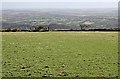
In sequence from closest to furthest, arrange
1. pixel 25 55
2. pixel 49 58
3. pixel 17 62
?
1. pixel 17 62
2. pixel 49 58
3. pixel 25 55

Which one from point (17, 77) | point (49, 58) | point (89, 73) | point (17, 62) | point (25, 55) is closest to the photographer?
point (17, 77)

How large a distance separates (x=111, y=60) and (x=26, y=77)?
8.14 metres

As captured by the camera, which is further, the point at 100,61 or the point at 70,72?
the point at 100,61

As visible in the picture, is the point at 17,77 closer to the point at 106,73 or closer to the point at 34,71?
the point at 34,71

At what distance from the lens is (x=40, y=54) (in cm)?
2430

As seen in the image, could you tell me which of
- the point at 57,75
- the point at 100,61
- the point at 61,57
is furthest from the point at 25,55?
the point at 57,75

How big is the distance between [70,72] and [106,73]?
220 cm

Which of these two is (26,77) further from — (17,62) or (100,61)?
(100,61)

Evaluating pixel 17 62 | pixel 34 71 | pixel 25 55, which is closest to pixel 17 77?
pixel 34 71

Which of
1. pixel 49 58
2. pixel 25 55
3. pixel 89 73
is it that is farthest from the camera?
pixel 25 55

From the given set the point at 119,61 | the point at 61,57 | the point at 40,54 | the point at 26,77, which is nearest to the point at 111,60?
the point at 119,61

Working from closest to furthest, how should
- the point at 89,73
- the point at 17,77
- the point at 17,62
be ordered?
the point at 17,77
the point at 89,73
the point at 17,62

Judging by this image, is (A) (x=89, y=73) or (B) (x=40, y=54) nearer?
(A) (x=89, y=73)

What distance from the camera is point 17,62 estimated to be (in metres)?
20.3
